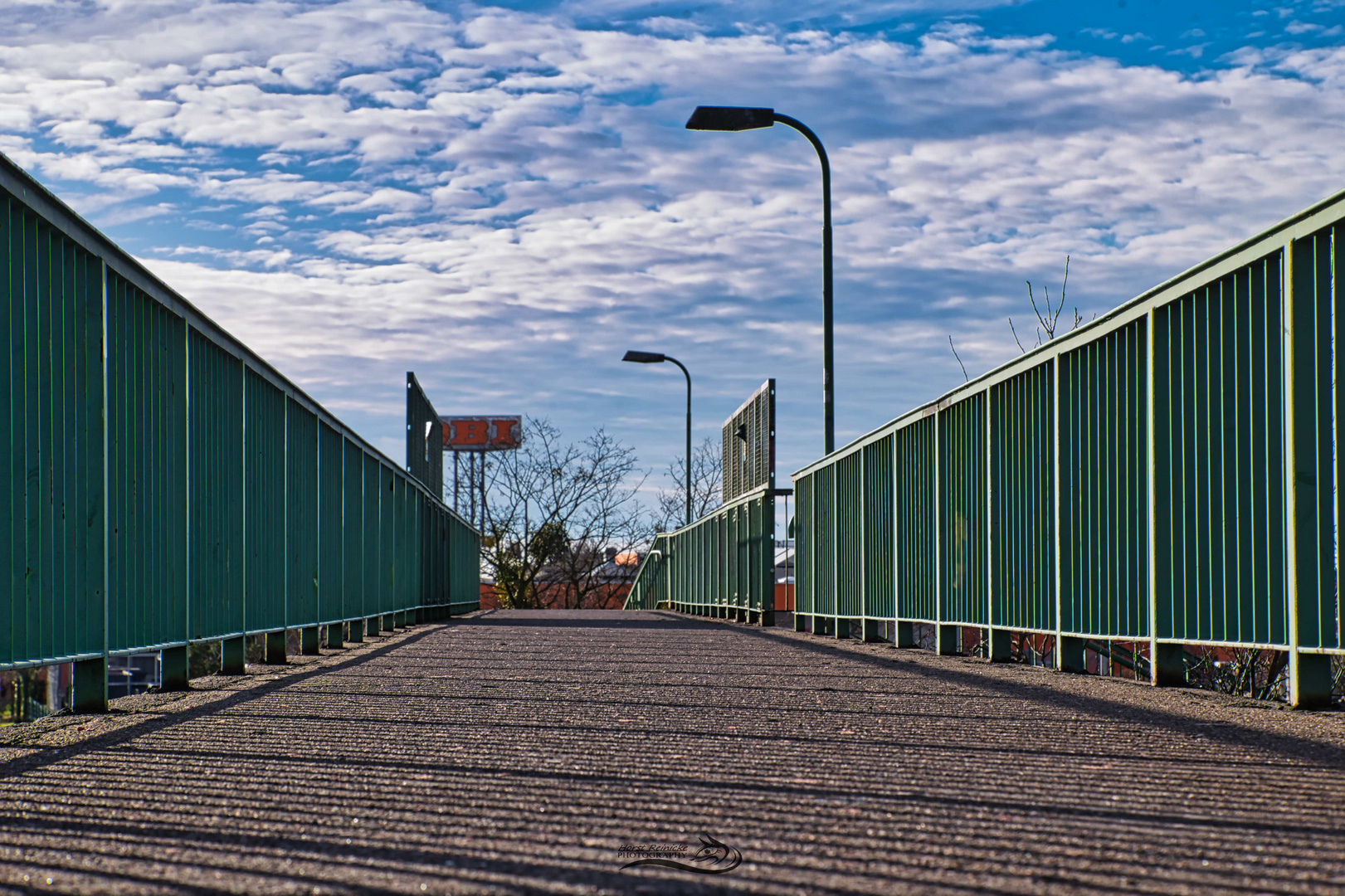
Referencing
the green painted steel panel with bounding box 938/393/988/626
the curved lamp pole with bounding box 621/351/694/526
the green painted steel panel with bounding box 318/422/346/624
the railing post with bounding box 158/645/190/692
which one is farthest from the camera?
the curved lamp pole with bounding box 621/351/694/526

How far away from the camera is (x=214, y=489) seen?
22.3ft

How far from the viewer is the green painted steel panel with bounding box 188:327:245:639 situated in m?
6.42

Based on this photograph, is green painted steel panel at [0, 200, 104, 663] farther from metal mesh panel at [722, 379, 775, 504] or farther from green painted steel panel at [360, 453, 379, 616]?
metal mesh panel at [722, 379, 775, 504]

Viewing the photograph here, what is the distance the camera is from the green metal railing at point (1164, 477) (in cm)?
473

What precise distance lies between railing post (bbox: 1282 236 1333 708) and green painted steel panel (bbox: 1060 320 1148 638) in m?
1.30

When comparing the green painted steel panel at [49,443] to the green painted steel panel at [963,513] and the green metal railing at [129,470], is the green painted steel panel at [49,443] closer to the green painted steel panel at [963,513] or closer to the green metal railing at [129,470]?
the green metal railing at [129,470]

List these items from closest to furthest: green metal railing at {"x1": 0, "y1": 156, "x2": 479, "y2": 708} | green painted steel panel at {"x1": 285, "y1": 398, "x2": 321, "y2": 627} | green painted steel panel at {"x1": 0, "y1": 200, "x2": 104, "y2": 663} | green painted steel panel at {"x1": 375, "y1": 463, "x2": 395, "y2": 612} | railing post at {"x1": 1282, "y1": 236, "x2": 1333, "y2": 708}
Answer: green painted steel panel at {"x1": 0, "y1": 200, "x2": 104, "y2": 663} < green metal railing at {"x1": 0, "y1": 156, "x2": 479, "y2": 708} < railing post at {"x1": 1282, "y1": 236, "x2": 1333, "y2": 708} < green painted steel panel at {"x1": 285, "y1": 398, "x2": 321, "y2": 627} < green painted steel panel at {"x1": 375, "y1": 463, "x2": 395, "y2": 612}

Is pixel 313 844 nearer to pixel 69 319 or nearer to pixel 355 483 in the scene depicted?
pixel 69 319

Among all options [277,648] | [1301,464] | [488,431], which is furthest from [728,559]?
[488,431]

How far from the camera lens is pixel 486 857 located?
2572 mm

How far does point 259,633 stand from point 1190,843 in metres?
5.94

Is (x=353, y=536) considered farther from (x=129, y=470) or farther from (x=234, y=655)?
(x=129, y=470)

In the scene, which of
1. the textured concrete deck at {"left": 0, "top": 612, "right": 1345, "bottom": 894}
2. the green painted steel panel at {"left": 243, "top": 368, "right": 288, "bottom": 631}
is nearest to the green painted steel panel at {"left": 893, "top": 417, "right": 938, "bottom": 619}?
the textured concrete deck at {"left": 0, "top": 612, "right": 1345, "bottom": 894}

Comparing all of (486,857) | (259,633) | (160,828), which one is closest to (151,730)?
(160,828)
